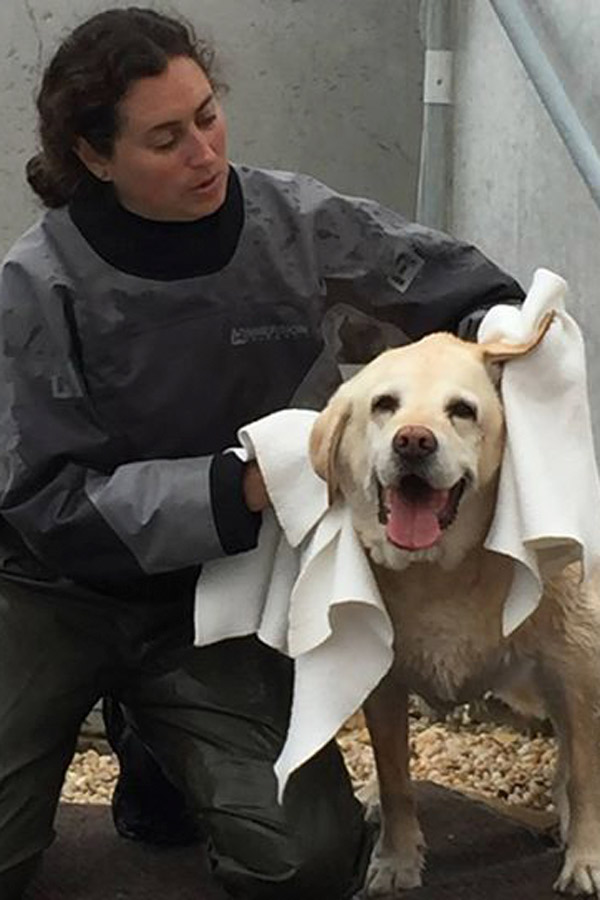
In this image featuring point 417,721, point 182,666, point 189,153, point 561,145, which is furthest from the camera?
point 417,721

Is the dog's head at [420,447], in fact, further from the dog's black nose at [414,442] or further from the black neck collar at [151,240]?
the black neck collar at [151,240]

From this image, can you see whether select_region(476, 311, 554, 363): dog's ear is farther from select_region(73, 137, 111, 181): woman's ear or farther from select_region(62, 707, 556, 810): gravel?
select_region(62, 707, 556, 810): gravel

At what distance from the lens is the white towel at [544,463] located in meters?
1.99

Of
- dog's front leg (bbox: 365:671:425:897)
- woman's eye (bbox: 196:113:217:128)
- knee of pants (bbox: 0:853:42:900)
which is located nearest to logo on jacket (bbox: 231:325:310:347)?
woman's eye (bbox: 196:113:217:128)

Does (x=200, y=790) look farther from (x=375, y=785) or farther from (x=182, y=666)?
(x=375, y=785)

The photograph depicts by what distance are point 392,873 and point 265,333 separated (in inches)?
29.0

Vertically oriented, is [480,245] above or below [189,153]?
below

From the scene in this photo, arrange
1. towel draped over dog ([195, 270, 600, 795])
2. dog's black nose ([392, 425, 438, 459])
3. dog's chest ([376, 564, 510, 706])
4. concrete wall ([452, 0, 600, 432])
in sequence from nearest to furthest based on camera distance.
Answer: dog's black nose ([392, 425, 438, 459]) → towel draped over dog ([195, 270, 600, 795]) → dog's chest ([376, 564, 510, 706]) → concrete wall ([452, 0, 600, 432])

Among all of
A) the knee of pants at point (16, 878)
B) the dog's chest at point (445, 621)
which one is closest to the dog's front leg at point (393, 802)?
the dog's chest at point (445, 621)

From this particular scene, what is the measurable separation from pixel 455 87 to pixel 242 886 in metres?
1.71

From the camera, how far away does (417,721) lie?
323 centimetres

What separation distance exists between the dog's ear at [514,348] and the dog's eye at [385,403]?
0.45 feet

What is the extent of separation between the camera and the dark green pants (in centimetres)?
228

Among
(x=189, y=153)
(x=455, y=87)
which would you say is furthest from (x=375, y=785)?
(x=455, y=87)
